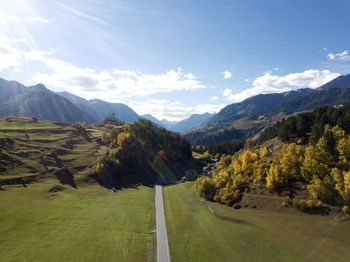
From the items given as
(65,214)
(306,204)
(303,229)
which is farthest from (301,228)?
(65,214)

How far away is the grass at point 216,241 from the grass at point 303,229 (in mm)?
2580

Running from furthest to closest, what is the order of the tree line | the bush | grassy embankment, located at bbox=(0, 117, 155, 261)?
the tree line, the bush, grassy embankment, located at bbox=(0, 117, 155, 261)

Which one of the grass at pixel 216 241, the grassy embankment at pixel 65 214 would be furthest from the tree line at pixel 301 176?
the grassy embankment at pixel 65 214

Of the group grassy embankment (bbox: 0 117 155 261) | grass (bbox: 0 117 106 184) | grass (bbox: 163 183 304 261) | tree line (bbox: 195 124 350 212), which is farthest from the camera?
grass (bbox: 0 117 106 184)

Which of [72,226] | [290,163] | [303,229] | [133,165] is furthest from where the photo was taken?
[133,165]

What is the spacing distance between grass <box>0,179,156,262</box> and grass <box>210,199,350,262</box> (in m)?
24.2

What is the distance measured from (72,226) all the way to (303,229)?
4969cm

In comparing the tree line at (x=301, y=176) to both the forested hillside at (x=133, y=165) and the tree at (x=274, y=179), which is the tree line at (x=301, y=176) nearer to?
the tree at (x=274, y=179)

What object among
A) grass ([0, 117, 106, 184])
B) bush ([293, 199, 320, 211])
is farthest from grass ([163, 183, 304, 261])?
grass ([0, 117, 106, 184])

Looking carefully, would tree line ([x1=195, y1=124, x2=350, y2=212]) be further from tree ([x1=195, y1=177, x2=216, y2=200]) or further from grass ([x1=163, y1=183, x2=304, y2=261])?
grass ([x1=163, y1=183, x2=304, y2=261])

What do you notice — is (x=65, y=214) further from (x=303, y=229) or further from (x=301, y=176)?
(x=301, y=176)

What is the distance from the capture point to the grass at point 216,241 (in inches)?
2445

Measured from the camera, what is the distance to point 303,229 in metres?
72.2

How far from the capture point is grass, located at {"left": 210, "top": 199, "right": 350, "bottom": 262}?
61.7 meters
